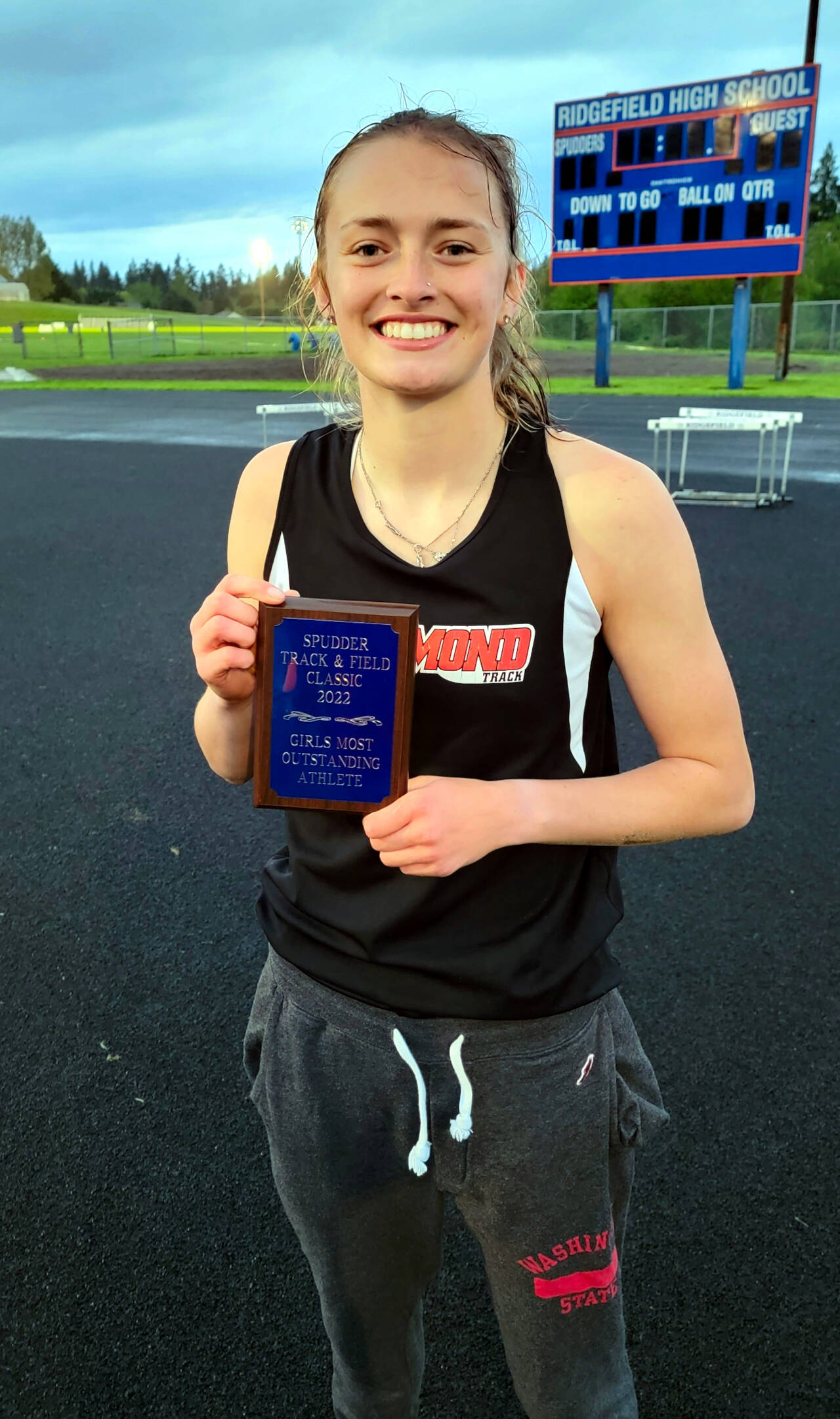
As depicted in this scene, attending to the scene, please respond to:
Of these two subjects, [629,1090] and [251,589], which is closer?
[251,589]

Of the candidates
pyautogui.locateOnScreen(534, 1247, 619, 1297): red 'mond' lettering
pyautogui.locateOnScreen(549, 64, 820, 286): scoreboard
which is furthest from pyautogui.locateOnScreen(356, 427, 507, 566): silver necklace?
pyautogui.locateOnScreen(549, 64, 820, 286): scoreboard

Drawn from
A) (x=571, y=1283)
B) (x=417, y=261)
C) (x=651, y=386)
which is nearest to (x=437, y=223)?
(x=417, y=261)

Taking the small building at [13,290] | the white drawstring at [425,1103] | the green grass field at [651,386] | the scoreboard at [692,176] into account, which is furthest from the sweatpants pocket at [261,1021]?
the small building at [13,290]

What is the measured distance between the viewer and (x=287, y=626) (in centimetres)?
113

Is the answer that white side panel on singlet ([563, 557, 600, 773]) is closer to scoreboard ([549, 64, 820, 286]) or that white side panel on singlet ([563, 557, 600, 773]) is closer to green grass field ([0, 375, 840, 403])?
scoreboard ([549, 64, 820, 286])

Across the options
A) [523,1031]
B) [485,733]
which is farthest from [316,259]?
[523,1031]

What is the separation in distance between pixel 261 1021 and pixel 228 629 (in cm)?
58

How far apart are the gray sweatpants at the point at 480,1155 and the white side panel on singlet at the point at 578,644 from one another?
0.35 metres

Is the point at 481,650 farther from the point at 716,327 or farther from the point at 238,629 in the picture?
the point at 716,327

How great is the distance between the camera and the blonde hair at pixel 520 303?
1217mm

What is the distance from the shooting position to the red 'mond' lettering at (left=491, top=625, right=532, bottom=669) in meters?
1.22

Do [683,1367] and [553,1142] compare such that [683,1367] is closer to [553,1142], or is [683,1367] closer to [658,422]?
[553,1142]

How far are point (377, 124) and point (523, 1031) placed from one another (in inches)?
41.5

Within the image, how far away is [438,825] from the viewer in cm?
114
